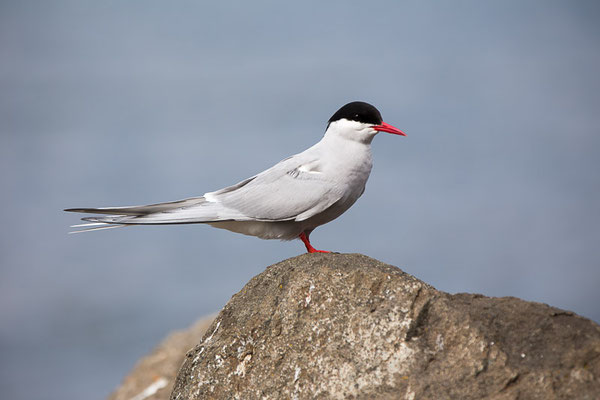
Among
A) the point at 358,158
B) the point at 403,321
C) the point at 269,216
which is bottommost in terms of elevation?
the point at 403,321

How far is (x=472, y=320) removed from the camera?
520 centimetres

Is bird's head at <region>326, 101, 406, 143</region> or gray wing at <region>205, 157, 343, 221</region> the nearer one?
gray wing at <region>205, 157, 343, 221</region>

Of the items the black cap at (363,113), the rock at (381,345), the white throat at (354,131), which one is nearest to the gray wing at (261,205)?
the white throat at (354,131)

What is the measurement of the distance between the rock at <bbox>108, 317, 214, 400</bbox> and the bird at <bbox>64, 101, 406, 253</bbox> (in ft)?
16.3

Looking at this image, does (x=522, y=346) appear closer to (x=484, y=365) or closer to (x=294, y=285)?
(x=484, y=365)

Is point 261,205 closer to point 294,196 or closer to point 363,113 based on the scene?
point 294,196

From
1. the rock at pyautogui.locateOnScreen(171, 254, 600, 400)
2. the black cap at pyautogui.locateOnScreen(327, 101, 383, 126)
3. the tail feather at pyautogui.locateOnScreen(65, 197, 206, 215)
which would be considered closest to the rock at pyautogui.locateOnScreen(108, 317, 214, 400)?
the tail feather at pyautogui.locateOnScreen(65, 197, 206, 215)

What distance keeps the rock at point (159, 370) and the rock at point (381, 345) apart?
18.3 feet

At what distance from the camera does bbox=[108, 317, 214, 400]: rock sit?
11320 millimetres

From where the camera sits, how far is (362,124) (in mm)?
7008

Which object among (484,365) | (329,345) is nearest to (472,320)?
(484,365)

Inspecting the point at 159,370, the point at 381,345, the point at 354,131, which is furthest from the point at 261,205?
the point at 159,370

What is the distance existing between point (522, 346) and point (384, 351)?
1025 millimetres

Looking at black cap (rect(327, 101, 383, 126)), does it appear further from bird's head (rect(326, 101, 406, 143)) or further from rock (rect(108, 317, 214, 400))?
rock (rect(108, 317, 214, 400))
